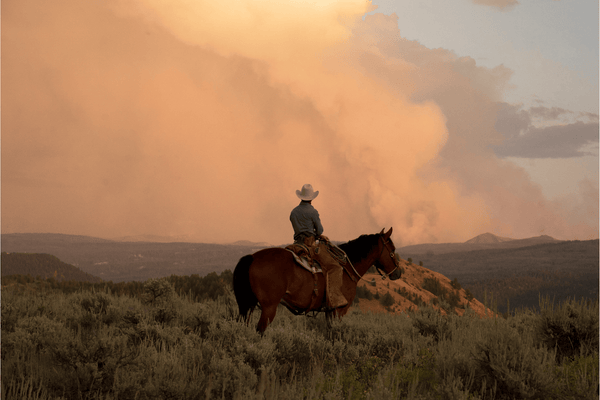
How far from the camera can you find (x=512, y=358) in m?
5.85

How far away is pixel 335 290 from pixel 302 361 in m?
2.35

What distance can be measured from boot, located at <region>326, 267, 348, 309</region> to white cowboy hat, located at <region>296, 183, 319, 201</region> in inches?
73.1

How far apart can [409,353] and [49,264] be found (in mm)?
58337

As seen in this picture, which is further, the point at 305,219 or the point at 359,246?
the point at 359,246

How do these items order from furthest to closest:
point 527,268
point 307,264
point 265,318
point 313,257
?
point 527,268 → point 313,257 → point 307,264 → point 265,318

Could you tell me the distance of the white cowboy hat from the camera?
9141 millimetres

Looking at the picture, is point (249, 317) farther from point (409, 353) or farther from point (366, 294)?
point (366, 294)

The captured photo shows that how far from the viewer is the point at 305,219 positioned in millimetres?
9055

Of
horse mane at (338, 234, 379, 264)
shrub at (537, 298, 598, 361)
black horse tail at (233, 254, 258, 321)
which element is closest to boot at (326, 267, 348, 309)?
horse mane at (338, 234, 379, 264)

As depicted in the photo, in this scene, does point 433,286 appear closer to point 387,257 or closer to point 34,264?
point 387,257

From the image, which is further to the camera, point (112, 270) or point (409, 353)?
point (112, 270)

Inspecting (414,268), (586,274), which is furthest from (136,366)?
(586,274)

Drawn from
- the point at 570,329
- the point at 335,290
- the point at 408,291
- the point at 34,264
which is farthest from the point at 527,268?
the point at 335,290

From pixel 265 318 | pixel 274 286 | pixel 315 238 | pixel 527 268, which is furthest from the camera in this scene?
pixel 527 268
